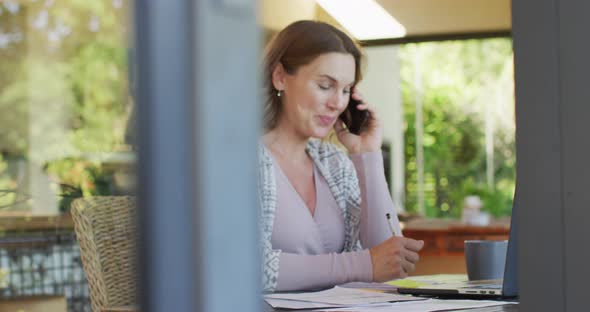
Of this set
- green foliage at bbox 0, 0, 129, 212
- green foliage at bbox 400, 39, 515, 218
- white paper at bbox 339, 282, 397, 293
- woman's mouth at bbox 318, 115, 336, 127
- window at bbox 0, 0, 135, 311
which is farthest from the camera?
green foliage at bbox 400, 39, 515, 218

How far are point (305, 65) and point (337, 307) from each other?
3.12 ft

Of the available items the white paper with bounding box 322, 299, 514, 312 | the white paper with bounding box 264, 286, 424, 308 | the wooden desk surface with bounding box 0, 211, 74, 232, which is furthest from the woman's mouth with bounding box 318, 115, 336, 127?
the wooden desk surface with bounding box 0, 211, 74, 232

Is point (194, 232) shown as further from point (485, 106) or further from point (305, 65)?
point (485, 106)

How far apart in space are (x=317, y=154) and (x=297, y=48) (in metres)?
0.26

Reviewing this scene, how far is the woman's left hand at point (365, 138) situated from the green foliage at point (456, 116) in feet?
29.2

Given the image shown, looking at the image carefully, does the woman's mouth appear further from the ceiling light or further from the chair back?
the ceiling light

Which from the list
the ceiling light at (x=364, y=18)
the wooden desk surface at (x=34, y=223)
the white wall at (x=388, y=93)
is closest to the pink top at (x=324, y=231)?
the ceiling light at (x=364, y=18)

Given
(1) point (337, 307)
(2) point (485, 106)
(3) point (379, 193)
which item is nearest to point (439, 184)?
(2) point (485, 106)

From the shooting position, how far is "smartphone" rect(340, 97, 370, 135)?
7.07 ft

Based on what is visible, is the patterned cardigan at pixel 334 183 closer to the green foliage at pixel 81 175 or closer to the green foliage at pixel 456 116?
the green foliage at pixel 81 175

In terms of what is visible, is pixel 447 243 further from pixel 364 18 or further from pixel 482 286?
pixel 482 286

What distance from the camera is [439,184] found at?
11.8 m

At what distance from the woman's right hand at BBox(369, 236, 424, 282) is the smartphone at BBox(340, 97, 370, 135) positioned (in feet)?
1.37

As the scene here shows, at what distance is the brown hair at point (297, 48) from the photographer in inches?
81.3
